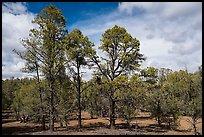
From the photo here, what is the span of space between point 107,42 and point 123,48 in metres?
1.44

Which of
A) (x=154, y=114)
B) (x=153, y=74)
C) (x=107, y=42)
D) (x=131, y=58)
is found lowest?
(x=154, y=114)

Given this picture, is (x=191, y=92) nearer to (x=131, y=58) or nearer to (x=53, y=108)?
(x=131, y=58)

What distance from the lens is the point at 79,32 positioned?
20.7 meters

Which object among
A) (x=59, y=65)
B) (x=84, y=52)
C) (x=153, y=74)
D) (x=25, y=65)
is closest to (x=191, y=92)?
(x=153, y=74)

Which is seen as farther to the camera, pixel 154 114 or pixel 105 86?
pixel 154 114

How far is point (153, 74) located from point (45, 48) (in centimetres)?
889

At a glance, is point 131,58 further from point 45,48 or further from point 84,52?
point 45,48

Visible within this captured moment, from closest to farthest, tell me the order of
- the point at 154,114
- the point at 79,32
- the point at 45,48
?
1. the point at 45,48
2. the point at 79,32
3. the point at 154,114

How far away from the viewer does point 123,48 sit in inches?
799

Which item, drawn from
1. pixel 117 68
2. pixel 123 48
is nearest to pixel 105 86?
pixel 117 68

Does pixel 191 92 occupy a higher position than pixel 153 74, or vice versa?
pixel 153 74

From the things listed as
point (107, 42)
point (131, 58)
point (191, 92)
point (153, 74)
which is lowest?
point (191, 92)

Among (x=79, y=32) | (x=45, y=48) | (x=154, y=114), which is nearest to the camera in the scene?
(x=45, y=48)

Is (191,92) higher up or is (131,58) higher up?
(131,58)
